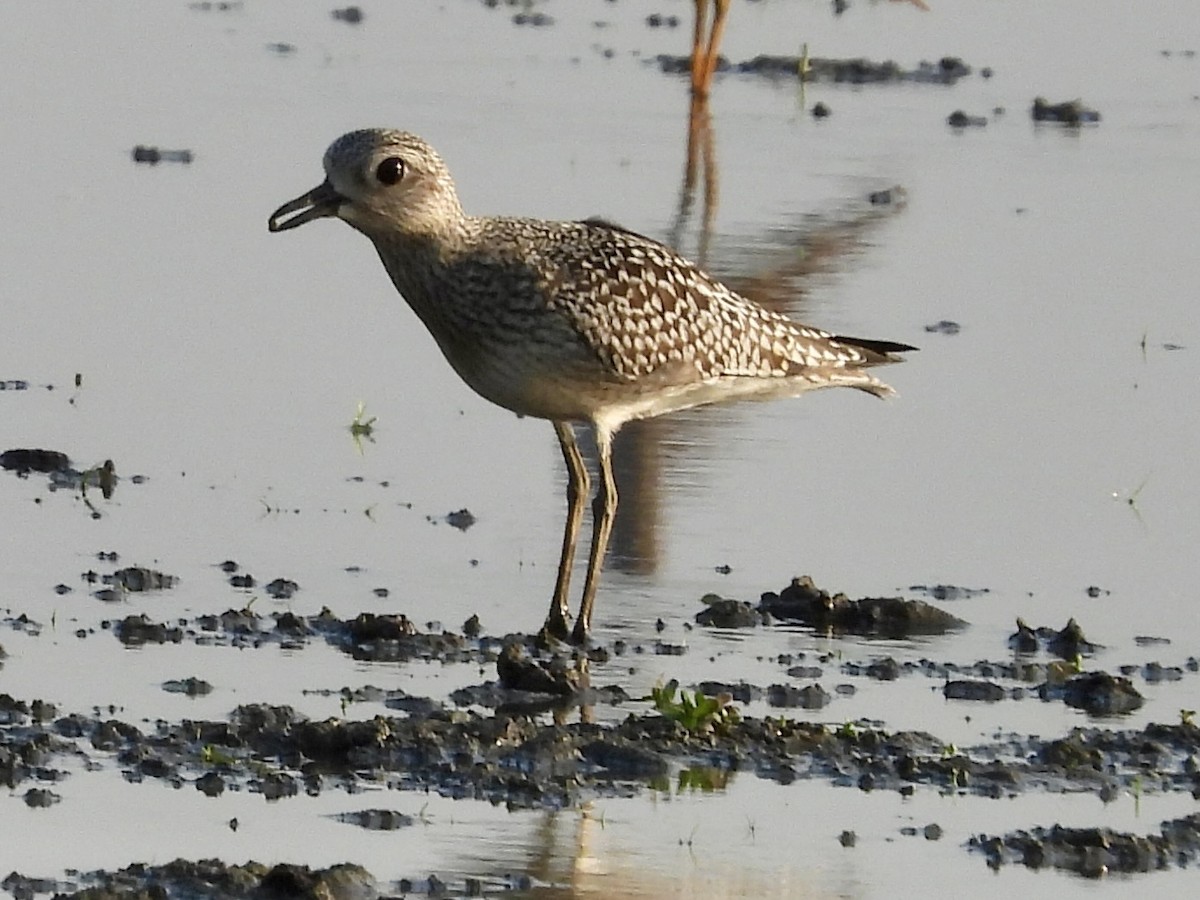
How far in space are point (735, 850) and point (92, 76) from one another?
462 inches

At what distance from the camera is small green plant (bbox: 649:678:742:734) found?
317 inches

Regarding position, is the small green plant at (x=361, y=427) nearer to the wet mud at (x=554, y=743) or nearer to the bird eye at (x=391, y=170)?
the bird eye at (x=391, y=170)

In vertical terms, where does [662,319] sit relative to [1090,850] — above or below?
above

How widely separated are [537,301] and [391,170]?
549 mm

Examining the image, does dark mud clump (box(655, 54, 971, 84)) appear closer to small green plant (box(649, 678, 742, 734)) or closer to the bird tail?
the bird tail

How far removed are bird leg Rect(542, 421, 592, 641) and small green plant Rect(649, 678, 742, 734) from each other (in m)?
1.00

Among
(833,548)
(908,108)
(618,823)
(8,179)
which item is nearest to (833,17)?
(908,108)

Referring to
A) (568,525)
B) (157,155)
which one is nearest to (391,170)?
(568,525)

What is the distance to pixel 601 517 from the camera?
969cm

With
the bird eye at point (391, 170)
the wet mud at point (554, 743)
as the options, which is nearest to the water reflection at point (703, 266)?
the wet mud at point (554, 743)

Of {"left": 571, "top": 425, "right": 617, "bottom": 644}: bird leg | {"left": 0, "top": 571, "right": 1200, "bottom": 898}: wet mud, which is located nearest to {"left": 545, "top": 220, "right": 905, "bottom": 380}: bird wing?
{"left": 571, "top": 425, "right": 617, "bottom": 644}: bird leg

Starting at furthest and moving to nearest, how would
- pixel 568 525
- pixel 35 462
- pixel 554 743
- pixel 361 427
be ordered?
pixel 361 427
pixel 35 462
pixel 568 525
pixel 554 743

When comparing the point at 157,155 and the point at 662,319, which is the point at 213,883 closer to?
the point at 662,319

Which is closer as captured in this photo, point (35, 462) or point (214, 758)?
point (214, 758)
